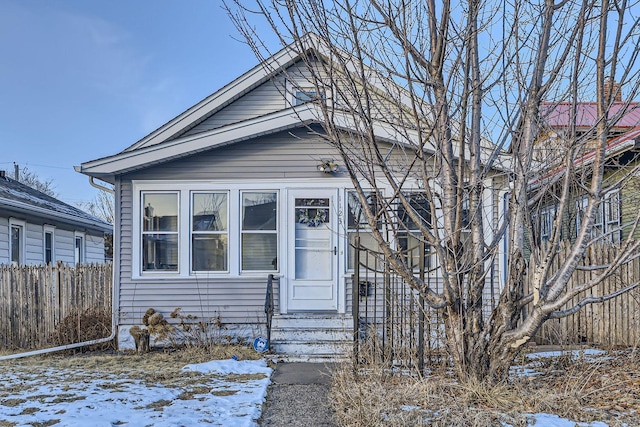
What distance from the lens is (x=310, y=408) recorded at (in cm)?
484

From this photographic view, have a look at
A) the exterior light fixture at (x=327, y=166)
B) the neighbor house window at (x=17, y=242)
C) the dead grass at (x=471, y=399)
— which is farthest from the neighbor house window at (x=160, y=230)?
the neighbor house window at (x=17, y=242)

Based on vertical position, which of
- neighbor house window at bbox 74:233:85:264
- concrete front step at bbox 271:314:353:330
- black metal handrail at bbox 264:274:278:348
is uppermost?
neighbor house window at bbox 74:233:85:264

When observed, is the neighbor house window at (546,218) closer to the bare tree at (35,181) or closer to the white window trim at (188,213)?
the white window trim at (188,213)

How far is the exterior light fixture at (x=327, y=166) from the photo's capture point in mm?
8086

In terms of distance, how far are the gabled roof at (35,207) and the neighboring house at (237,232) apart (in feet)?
15.7

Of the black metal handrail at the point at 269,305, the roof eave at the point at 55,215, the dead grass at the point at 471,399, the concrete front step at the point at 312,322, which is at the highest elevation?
the roof eave at the point at 55,215

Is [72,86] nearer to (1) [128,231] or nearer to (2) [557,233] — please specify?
(1) [128,231]

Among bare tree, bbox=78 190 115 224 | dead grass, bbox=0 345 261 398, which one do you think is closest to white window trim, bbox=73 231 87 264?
dead grass, bbox=0 345 261 398

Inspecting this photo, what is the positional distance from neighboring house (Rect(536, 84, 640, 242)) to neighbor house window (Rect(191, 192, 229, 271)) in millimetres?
4942

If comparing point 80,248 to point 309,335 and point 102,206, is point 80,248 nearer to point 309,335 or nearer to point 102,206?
point 309,335

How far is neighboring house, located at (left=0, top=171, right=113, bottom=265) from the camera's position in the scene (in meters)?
11.8

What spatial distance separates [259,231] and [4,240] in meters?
7.36

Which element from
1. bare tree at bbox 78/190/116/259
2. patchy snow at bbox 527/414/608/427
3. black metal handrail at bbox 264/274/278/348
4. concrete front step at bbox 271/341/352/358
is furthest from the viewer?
bare tree at bbox 78/190/116/259

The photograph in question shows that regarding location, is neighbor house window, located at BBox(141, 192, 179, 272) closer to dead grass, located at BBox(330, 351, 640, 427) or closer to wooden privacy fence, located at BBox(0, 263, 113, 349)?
wooden privacy fence, located at BBox(0, 263, 113, 349)
